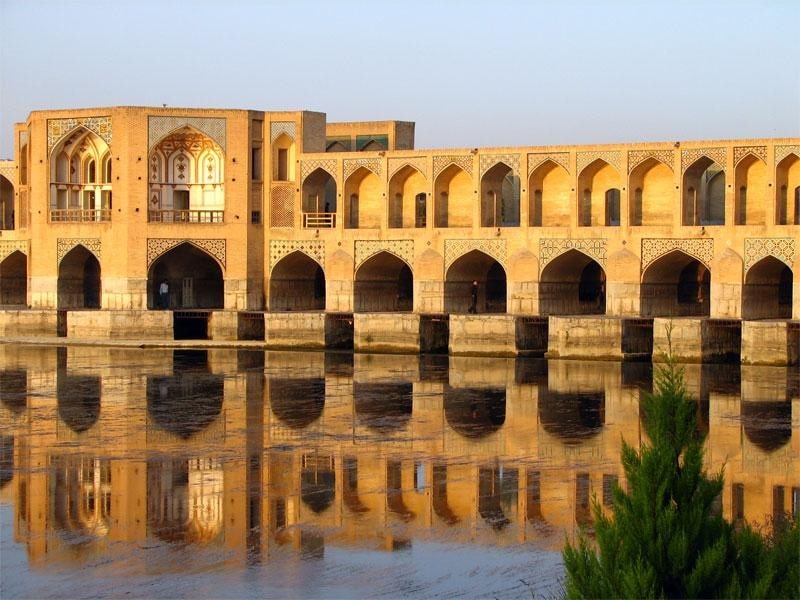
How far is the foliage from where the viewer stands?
522 centimetres

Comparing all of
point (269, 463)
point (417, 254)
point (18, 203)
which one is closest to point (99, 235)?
point (18, 203)

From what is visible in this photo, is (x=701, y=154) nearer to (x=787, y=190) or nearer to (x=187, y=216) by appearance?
(x=787, y=190)

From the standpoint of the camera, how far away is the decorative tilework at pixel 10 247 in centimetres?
2658

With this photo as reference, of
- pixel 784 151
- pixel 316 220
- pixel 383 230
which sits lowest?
pixel 383 230

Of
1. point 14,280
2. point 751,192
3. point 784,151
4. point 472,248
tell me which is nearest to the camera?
point 784,151

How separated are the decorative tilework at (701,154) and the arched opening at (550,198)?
7.27 feet

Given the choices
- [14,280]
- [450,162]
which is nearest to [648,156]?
[450,162]

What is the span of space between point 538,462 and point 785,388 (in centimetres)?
644

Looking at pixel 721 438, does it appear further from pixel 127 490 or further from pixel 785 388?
pixel 127 490

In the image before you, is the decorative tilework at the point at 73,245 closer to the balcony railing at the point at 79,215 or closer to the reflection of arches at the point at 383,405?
the balcony railing at the point at 79,215

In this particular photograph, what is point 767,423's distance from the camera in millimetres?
14695

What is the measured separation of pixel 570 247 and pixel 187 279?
8332 mm

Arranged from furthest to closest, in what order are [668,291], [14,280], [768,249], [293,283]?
[14,280] < [293,283] < [668,291] < [768,249]

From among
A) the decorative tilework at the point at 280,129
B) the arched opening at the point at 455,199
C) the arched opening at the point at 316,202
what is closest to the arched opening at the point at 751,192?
the arched opening at the point at 455,199
